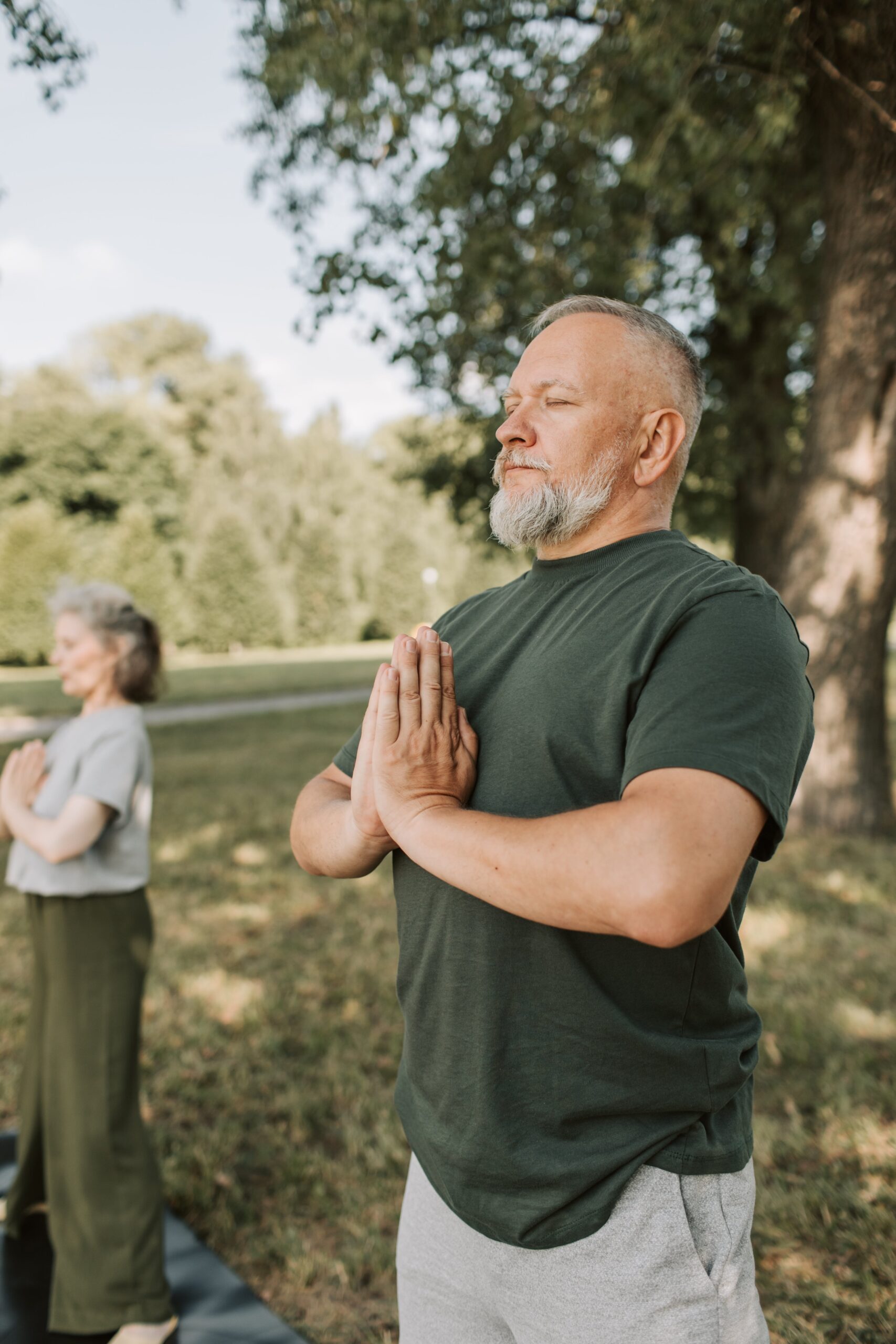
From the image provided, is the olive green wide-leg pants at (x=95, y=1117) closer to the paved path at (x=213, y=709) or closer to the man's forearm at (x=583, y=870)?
the man's forearm at (x=583, y=870)

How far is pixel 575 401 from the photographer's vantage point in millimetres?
1533

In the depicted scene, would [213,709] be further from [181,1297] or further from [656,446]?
[656,446]

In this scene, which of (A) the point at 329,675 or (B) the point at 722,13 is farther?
(A) the point at 329,675

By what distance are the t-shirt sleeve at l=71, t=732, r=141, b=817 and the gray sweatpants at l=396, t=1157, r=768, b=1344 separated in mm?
1765

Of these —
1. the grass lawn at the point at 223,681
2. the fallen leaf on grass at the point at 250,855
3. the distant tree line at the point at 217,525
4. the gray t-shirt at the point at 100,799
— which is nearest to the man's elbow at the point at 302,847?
Answer: the gray t-shirt at the point at 100,799

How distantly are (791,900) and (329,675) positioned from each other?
58.6 ft

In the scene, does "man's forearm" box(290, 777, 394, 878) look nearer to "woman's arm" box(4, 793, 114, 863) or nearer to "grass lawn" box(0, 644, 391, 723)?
"woman's arm" box(4, 793, 114, 863)

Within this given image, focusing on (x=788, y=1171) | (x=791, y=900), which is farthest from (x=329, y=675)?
(x=788, y=1171)

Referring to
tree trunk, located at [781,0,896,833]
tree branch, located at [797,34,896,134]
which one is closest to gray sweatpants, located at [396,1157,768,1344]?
tree branch, located at [797,34,896,134]

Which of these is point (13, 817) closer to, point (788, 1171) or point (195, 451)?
point (788, 1171)

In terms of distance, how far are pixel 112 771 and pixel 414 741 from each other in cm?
177

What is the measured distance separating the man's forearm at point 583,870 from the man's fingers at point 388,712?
160mm

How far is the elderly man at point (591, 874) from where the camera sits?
1.16 metres

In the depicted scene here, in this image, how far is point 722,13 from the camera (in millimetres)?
5652
